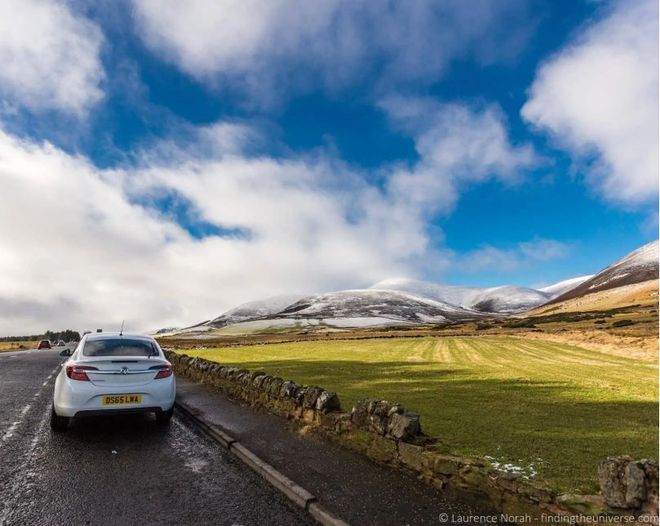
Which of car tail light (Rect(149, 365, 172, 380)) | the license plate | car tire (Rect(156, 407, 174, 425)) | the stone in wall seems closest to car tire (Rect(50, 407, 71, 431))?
the license plate

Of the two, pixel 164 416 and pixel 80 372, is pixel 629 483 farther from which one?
pixel 80 372

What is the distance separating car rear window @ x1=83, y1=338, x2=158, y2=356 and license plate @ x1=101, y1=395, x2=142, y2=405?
107cm

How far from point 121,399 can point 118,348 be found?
4.80 feet

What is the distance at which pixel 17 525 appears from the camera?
15.2 ft

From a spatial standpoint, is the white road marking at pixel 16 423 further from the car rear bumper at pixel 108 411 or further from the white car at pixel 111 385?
the car rear bumper at pixel 108 411

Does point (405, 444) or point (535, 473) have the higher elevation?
point (405, 444)

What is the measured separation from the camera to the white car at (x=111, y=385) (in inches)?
312

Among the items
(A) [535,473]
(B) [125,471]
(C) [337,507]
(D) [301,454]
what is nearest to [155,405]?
(B) [125,471]

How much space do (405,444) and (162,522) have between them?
3518 mm

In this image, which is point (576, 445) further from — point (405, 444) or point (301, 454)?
point (301, 454)

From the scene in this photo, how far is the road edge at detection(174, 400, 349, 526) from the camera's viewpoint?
4892 millimetres

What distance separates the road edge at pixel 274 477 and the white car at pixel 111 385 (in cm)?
131

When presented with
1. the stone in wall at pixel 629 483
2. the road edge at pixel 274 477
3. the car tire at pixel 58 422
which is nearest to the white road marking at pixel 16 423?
the car tire at pixel 58 422

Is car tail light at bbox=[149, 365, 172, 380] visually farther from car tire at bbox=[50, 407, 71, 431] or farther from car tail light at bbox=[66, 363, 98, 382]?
car tire at bbox=[50, 407, 71, 431]
